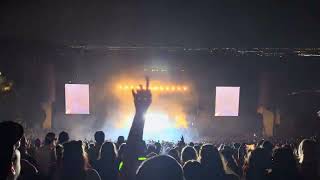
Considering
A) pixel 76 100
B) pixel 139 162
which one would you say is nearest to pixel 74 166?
pixel 139 162

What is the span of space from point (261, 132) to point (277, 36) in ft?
24.9

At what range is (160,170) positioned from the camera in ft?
6.91

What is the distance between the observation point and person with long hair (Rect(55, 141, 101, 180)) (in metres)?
3.70

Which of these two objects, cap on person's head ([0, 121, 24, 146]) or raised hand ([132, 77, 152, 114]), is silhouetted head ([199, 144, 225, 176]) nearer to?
raised hand ([132, 77, 152, 114])

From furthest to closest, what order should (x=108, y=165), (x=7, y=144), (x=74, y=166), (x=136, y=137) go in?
(x=108, y=165)
(x=74, y=166)
(x=136, y=137)
(x=7, y=144)

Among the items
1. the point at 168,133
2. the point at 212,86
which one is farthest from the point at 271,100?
the point at 168,133

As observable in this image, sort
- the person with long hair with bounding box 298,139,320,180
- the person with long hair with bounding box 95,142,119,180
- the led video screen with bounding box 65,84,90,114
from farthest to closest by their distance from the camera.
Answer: the led video screen with bounding box 65,84,90,114 → the person with long hair with bounding box 95,142,119,180 → the person with long hair with bounding box 298,139,320,180

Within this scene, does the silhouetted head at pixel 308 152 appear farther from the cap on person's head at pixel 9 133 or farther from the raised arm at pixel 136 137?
the cap on person's head at pixel 9 133

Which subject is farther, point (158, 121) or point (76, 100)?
point (158, 121)

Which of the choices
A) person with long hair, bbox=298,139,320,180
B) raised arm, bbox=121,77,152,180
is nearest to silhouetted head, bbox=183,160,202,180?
raised arm, bbox=121,77,152,180

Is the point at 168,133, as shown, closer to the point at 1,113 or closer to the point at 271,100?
the point at 271,100

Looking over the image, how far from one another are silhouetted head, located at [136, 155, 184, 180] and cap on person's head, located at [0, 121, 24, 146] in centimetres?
100

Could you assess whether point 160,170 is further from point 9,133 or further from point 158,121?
point 158,121

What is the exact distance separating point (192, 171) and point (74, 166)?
1.21m
